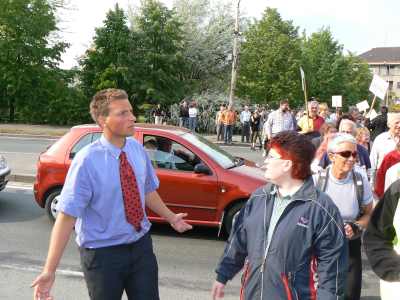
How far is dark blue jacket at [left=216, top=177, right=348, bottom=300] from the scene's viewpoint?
2629 mm

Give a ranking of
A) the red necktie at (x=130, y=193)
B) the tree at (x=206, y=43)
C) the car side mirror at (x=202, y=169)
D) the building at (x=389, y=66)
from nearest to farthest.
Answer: the red necktie at (x=130, y=193), the car side mirror at (x=202, y=169), the tree at (x=206, y=43), the building at (x=389, y=66)

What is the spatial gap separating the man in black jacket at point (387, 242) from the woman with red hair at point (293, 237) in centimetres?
22

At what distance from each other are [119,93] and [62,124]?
29412mm

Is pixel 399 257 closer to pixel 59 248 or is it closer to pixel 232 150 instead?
pixel 59 248

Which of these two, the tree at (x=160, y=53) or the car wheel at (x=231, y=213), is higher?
the tree at (x=160, y=53)

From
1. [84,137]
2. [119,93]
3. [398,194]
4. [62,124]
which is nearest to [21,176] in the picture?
[84,137]

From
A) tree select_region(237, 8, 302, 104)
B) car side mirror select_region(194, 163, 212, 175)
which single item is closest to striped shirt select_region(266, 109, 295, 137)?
car side mirror select_region(194, 163, 212, 175)

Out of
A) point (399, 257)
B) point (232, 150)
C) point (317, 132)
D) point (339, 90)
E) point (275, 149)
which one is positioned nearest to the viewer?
point (399, 257)

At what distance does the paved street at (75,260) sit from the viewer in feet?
16.8

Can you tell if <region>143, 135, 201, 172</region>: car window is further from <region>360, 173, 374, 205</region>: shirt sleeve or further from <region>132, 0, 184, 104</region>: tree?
<region>132, 0, 184, 104</region>: tree

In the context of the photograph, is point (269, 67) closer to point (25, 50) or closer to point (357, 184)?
point (25, 50)

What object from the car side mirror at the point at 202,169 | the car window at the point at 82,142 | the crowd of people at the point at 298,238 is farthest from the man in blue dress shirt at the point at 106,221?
the car window at the point at 82,142

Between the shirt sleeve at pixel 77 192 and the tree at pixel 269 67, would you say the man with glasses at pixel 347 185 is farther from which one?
the tree at pixel 269 67

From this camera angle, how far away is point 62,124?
31.4 m
